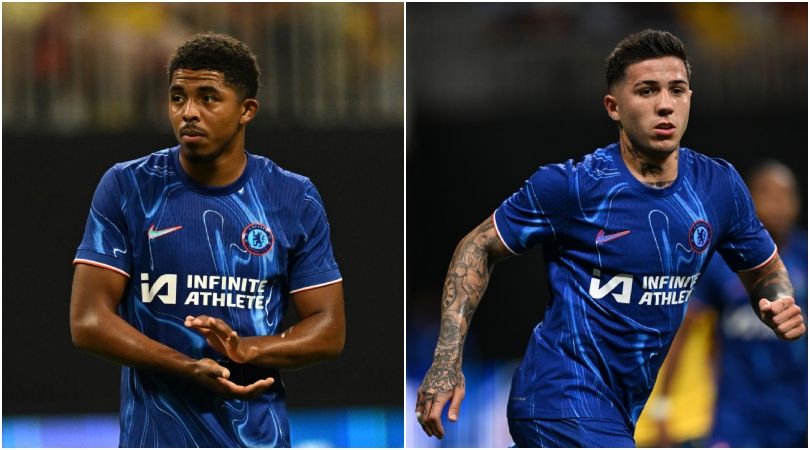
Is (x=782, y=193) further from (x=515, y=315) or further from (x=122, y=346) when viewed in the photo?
(x=122, y=346)

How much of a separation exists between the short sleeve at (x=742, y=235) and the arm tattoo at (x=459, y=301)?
108cm

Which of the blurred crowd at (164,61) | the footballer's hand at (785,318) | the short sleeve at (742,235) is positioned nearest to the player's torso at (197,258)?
the short sleeve at (742,235)

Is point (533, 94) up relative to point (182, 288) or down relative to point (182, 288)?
up

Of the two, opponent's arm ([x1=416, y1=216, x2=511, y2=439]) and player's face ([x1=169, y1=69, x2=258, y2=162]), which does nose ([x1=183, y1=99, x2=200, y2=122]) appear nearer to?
player's face ([x1=169, y1=69, x2=258, y2=162])

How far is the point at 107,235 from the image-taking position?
Answer: 5.25 meters

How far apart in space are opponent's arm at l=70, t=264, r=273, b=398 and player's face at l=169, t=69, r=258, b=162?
65 centimetres

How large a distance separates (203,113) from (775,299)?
2731 mm

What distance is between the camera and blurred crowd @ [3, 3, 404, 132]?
899 cm

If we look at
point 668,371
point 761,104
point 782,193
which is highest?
point 761,104

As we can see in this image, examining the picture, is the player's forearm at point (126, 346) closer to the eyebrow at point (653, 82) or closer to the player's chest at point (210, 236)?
the player's chest at point (210, 236)

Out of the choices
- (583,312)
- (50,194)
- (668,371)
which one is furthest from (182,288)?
(668,371)

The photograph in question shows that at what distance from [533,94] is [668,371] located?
2650 mm

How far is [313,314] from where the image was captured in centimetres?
541

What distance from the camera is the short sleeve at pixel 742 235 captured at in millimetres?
5723
